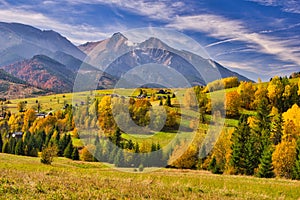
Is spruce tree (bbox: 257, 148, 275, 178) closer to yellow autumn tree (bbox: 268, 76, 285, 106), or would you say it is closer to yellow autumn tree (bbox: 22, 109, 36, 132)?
yellow autumn tree (bbox: 268, 76, 285, 106)

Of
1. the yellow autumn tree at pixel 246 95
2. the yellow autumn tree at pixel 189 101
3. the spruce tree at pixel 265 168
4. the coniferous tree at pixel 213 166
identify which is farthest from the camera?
the yellow autumn tree at pixel 246 95

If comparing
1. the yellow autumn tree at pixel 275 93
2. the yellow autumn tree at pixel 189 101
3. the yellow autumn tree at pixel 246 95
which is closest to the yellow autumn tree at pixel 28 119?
the yellow autumn tree at pixel 246 95

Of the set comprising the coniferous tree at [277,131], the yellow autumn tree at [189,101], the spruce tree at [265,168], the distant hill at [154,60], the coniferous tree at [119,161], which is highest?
the distant hill at [154,60]

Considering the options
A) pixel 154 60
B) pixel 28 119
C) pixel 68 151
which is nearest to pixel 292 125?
pixel 68 151

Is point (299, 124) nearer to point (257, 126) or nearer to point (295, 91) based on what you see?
point (257, 126)

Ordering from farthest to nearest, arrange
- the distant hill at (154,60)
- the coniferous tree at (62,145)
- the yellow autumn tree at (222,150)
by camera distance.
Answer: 1. the coniferous tree at (62,145)
2. the yellow autumn tree at (222,150)
3. the distant hill at (154,60)

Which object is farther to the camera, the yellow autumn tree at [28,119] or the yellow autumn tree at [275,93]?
the yellow autumn tree at [28,119]

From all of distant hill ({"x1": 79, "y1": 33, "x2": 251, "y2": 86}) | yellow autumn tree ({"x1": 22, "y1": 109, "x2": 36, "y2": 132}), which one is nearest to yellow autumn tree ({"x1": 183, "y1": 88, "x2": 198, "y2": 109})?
distant hill ({"x1": 79, "y1": 33, "x2": 251, "y2": 86})

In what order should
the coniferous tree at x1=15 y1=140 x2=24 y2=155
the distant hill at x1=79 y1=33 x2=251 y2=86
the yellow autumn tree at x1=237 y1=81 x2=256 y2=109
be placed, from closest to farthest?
the distant hill at x1=79 y1=33 x2=251 y2=86 → the coniferous tree at x1=15 y1=140 x2=24 y2=155 → the yellow autumn tree at x1=237 y1=81 x2=256 y2=109

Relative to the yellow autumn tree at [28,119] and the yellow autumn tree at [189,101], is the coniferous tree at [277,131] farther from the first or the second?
the yellow autumn tree at [28,119]

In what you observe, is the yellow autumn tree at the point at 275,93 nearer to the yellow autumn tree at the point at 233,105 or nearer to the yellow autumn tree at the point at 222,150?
the yellow autumn tree at the point at 233,105

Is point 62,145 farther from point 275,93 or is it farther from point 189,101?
point 275,93

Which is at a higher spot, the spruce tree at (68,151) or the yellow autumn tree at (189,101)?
the yellow autumn tree at (189,101)

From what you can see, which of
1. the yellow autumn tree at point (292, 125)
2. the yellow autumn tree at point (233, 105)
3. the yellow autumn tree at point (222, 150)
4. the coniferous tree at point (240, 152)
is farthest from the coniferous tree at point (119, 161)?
the yellow autumn tree at point (233, 105)
